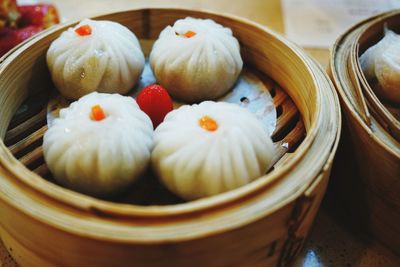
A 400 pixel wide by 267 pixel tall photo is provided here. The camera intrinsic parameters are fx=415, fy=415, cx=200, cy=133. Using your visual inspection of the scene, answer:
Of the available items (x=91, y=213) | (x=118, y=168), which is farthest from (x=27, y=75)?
(x=91, y=213)

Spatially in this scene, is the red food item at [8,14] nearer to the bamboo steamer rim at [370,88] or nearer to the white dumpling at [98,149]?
the white dumpling at [98,149]

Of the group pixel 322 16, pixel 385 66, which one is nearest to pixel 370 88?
pixel 385 66

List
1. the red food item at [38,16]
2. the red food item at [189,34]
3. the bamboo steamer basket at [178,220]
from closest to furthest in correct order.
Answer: the bamboo steamer basket at [178,220], the red food item at [189,34], the red food item at [38,16]

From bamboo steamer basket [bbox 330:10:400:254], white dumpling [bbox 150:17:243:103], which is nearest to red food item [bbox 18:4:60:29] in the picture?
white dumpling [bbox 150:17:243:103]

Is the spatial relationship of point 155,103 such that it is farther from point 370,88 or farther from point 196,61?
point 370,88

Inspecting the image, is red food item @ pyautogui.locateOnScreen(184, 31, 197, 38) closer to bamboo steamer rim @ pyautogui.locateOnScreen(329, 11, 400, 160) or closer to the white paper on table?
bamboo steamer rim @ pyautogui.locateOnScreen(329, 11, 400, 160)

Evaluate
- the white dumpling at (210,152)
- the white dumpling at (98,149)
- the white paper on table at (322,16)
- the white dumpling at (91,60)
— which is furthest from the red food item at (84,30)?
the white paper on table at (322,16)

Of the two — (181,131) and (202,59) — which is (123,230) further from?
(202,59)
